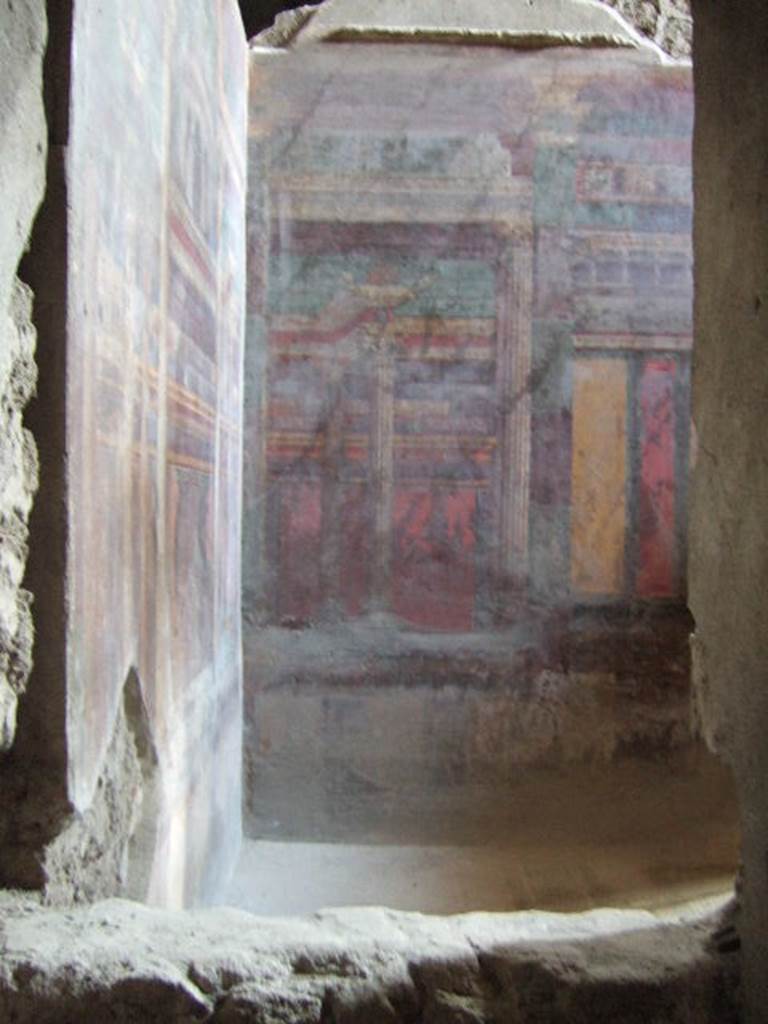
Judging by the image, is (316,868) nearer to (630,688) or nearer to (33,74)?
(630,688)

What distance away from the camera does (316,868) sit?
461 cm

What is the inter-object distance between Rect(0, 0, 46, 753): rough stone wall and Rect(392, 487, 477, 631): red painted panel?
3.35 m

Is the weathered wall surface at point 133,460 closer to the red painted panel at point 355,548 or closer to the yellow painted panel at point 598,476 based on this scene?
the red painted panel at point 355,548

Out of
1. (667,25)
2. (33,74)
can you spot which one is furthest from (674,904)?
(667,25)

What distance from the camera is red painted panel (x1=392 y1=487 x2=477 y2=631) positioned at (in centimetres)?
503

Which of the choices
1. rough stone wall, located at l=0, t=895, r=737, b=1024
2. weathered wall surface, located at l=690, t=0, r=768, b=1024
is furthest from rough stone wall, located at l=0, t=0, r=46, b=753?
weathered wall surface, located at l=690, t=0, r=768, b=1024

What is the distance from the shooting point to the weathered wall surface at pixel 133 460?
1777mm

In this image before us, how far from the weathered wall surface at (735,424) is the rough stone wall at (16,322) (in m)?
1.13

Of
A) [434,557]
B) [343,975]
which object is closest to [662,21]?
[434,557]

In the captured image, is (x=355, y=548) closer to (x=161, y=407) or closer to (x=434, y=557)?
(x=434, y=557)

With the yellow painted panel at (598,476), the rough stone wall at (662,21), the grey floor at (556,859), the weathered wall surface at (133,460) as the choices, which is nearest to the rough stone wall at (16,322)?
the weathered wall surface at (133,460)

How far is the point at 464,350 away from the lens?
5039 mm

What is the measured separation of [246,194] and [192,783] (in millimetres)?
2930

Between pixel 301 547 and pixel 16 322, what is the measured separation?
336 cm
